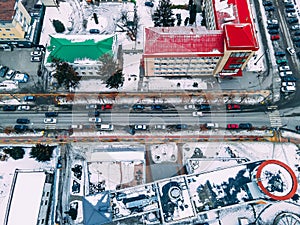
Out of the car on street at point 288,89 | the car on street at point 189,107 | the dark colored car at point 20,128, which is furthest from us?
the car on street at point 288,89

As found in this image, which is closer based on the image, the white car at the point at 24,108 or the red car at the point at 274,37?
the white car at the point at 24,108

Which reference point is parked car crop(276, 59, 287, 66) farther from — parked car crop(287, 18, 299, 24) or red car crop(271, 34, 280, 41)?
parked car crop(287, 18, 299, 24)

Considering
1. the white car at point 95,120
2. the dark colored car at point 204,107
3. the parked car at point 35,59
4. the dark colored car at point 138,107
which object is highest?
the parked car at point 35,59

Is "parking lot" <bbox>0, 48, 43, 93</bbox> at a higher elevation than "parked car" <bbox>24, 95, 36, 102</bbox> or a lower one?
higher

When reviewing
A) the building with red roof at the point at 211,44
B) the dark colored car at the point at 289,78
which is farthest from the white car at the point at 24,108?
the dark colored car at the point at 289,78

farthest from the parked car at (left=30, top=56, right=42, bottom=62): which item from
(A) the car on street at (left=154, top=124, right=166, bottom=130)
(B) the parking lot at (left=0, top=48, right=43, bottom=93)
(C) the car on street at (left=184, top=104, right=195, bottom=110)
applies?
(C) the car on street at (left=184, top=104, right=195, bottom=110)

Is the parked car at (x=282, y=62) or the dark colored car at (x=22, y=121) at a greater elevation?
the parked car at (x=282, y=62)

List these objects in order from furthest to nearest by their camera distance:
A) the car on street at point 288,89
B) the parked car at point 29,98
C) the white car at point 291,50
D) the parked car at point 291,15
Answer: the parked car at point 291,15, the white car at point 291,50, the car on street at point 288,89, the parked car at point 29,98

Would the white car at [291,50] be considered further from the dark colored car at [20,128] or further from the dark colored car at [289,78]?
the dark colored car at [20,128]
